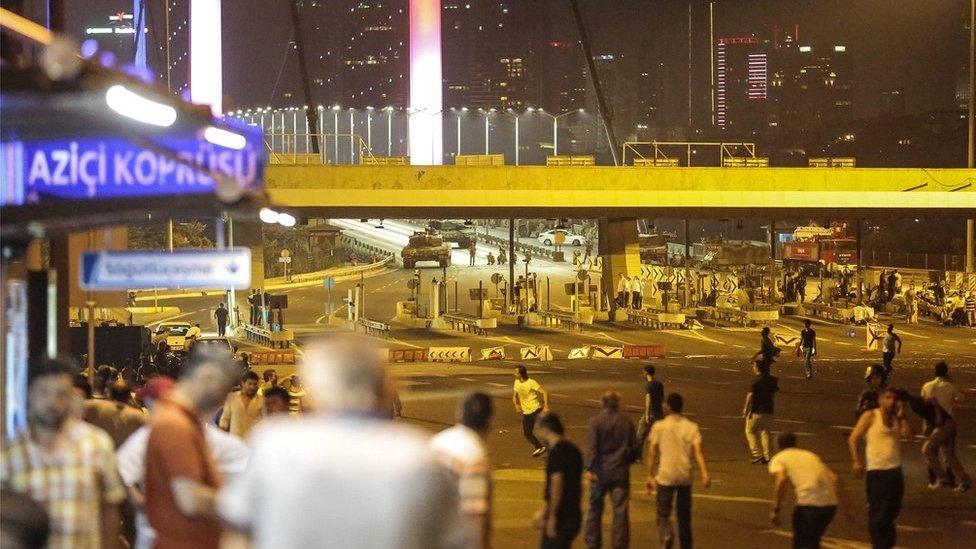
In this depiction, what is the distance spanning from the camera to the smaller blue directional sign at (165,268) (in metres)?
9.16

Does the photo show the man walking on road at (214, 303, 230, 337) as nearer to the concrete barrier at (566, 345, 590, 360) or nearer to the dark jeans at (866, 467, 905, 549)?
the concrete barrier at (566, 345, 590, 360)

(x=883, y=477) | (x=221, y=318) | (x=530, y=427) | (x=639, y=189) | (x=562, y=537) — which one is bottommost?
(x=530, y=427)

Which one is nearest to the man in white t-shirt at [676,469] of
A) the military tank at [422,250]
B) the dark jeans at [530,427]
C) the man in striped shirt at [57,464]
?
the man in striped shirt at [57,464]

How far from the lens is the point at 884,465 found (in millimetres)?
12062

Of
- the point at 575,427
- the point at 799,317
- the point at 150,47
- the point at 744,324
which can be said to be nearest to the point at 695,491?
the point at 575,427

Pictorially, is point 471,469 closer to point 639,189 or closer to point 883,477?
point 883,477

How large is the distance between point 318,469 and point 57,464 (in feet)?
9.16

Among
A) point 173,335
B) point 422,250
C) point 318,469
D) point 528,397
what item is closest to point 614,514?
point 528,397

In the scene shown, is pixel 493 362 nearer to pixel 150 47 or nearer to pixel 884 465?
pixel 884 465

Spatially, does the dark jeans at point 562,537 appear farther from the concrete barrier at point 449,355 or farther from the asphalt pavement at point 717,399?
the concrete barrier at point 449,355

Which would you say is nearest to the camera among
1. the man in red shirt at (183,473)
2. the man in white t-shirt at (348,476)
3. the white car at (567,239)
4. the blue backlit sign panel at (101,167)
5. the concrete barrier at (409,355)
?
the man in white t-shirt at (348,476)

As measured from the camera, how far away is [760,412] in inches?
723

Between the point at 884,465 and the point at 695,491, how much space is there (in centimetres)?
452

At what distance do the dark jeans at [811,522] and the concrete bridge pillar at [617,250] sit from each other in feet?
152
